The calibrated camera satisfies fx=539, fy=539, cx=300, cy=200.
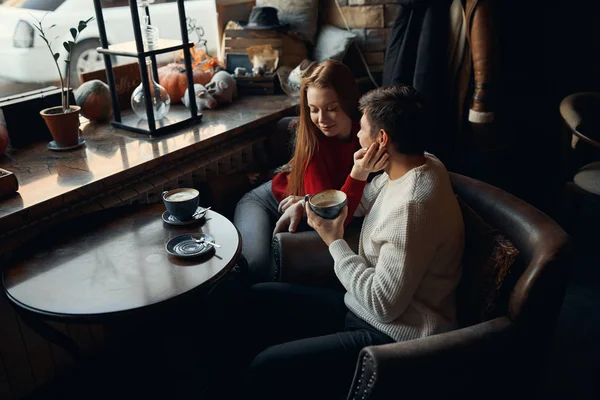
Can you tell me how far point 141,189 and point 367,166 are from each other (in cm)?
92

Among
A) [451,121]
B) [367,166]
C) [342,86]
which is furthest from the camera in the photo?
[451,121]

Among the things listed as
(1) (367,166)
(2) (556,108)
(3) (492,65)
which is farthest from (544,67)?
(1) (367,166)

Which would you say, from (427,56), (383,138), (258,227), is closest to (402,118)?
(383,138)

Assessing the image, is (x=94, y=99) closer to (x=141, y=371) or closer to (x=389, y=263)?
(x=141, y=371)

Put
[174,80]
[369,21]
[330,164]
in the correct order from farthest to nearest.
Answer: [369,21], [174,80], [330,164]

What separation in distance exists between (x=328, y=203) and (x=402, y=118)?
317mm

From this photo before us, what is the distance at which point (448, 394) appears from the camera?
1.16m

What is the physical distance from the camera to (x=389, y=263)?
123 centimetres

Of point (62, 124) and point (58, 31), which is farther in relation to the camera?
point (58, 31)

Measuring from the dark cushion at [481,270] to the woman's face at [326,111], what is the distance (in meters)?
0.56

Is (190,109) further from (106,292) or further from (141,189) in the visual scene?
(106,292)

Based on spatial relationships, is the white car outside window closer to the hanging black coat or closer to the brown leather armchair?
the hanging black coat

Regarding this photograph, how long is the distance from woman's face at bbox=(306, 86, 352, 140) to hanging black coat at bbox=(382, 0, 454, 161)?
0.54 m

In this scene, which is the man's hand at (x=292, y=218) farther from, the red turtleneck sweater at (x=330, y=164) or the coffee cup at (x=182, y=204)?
the coffee cup at (x=182, y=204)
